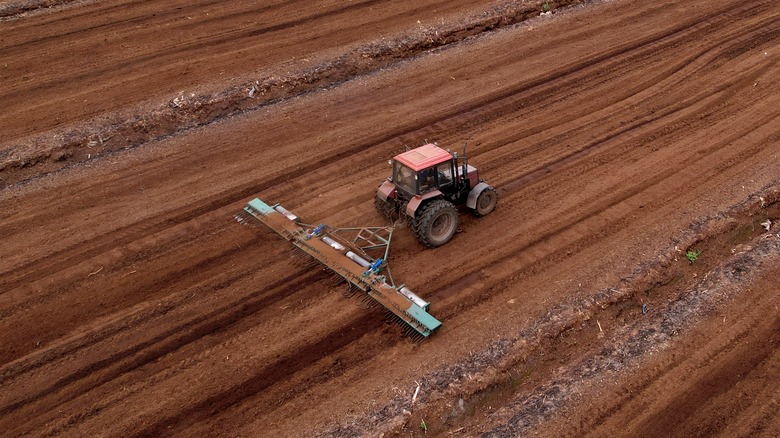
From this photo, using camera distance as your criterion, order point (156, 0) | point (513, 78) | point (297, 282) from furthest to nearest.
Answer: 1. point (156, 0)
2. point (513, 78)
3. point (297, 282)

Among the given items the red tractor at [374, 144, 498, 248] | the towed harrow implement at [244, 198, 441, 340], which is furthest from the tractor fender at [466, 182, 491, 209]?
the towed harrow implement at [244, 198, 441, 340]

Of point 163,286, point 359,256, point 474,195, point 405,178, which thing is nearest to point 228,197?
point 163,286

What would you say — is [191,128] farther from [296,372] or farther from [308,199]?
[296,372]

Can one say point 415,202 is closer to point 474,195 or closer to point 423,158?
point 423,158

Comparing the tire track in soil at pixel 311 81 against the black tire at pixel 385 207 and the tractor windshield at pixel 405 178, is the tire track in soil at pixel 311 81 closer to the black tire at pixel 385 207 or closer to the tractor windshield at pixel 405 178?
the black tire at pixel 385 207

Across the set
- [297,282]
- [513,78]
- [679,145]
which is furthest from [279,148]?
[679,145]

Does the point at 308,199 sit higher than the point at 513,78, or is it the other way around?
the point at 513,78
